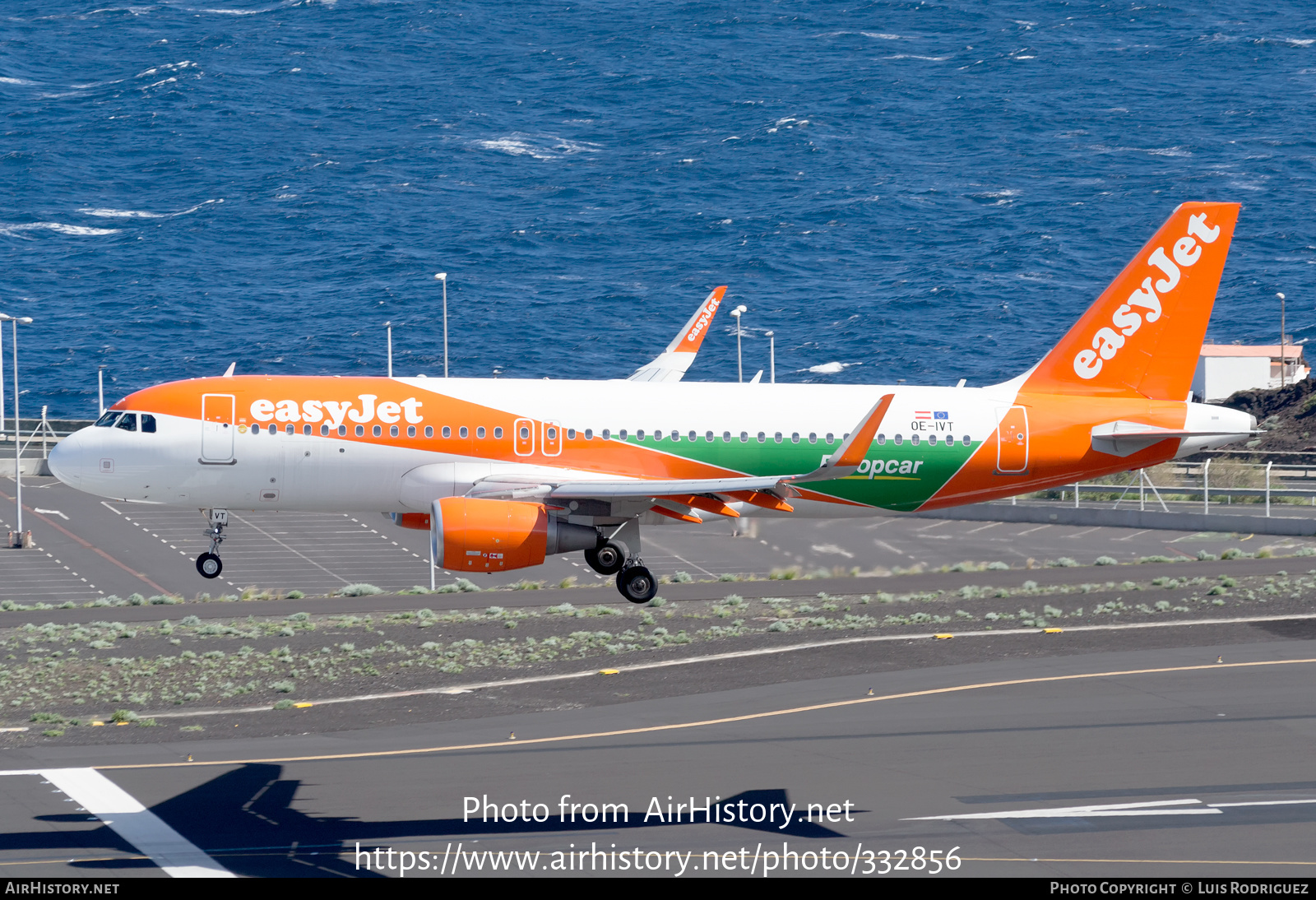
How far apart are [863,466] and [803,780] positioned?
38.5 ft

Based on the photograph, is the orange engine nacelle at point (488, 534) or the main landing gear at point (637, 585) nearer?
the orange engine nacelle at point (488, 534)

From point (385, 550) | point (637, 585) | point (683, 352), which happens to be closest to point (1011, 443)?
point (637, 585)

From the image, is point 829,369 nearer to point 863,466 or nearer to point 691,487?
point 863,466

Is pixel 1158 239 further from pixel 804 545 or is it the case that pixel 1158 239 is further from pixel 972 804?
pixel 804 545

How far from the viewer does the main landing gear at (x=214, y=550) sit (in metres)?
33.2

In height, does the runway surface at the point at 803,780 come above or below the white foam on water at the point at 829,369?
below

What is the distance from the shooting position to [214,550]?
33938mm

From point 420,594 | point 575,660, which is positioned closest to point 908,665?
point 575,660

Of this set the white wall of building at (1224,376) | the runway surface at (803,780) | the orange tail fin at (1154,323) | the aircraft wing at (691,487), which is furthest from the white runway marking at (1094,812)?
the white wall of building at (1224,376)

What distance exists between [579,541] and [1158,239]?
1833cm

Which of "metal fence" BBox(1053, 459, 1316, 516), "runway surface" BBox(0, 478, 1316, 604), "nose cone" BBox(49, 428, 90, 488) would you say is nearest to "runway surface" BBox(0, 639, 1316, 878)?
"nose cone" BBox(49, 428, 90, 488)

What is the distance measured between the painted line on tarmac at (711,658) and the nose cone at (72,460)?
230 inches

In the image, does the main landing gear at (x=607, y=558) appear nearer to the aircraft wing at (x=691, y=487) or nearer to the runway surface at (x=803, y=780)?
the aircraft wing at (x=691, y=487)

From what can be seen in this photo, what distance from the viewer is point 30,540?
7538 centimetres
